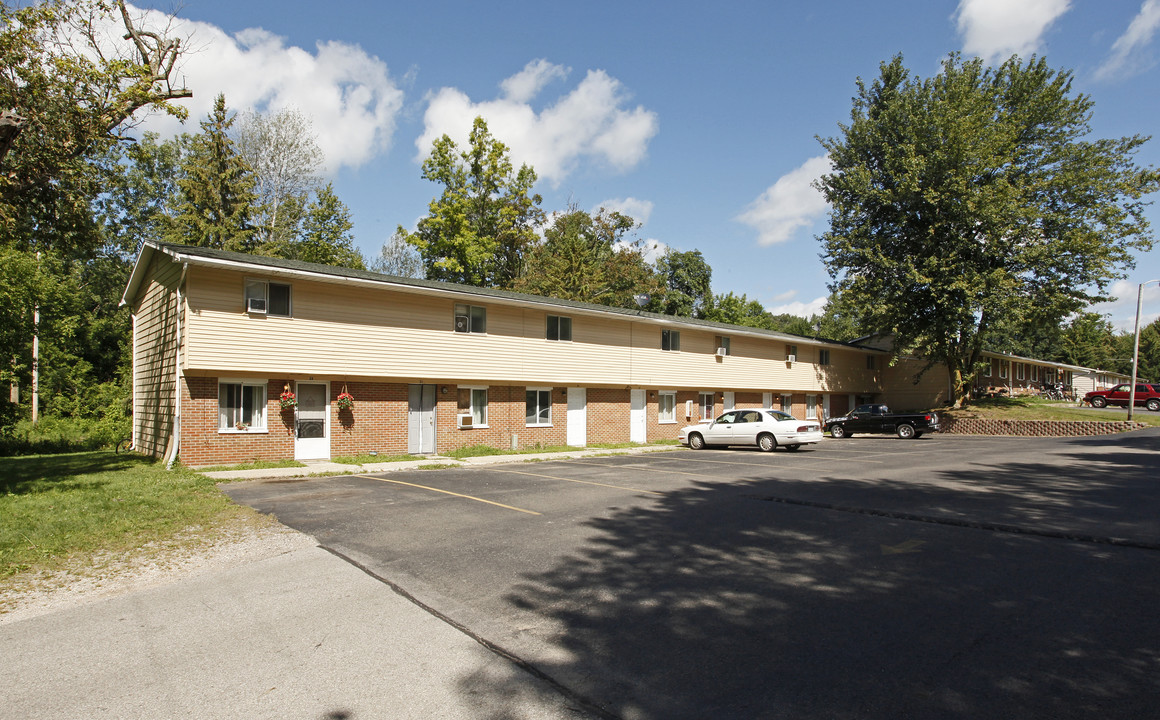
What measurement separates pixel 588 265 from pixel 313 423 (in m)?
24.5

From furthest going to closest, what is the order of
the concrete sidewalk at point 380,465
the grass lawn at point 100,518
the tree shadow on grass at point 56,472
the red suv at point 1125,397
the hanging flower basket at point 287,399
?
the red suv at point 1125,397 → the hanging flower basket at point 287,399 → the concrete sidewalk at point 380,465 → the tree shadow on grass at point 56,472 → the grass lawn at point 100,518

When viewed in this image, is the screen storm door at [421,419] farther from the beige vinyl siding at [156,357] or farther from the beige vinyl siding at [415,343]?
the beige vinyl siding at [156,357]

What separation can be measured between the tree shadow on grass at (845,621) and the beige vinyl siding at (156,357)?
14.8 meters

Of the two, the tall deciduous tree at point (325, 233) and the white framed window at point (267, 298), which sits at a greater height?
the tall deciduous tree at point (325, 233)

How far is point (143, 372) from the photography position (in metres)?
21.5

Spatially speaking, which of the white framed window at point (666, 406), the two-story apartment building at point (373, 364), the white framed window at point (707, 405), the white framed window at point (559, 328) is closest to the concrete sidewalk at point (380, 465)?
the two-story apartment building at point (373, 364)

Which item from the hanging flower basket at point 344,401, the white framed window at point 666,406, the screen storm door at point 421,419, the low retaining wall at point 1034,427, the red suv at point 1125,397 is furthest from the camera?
the red suv at point 1125,397

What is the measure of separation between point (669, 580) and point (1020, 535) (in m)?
4.86

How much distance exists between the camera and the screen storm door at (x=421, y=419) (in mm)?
20531

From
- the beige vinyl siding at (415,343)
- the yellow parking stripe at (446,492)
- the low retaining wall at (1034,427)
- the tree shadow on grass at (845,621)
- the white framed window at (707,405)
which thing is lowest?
the low retaining wall at (1034,427)

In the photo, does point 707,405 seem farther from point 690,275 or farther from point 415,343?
point 690,275

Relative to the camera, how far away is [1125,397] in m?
43.6

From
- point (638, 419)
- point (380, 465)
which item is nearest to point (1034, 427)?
point (638, 419)

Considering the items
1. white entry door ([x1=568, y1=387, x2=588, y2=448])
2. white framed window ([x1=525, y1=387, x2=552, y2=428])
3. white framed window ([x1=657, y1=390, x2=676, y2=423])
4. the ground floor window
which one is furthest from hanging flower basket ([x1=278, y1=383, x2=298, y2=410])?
white framed window ([x1=657, y1=390, x2=676, y2=423])
